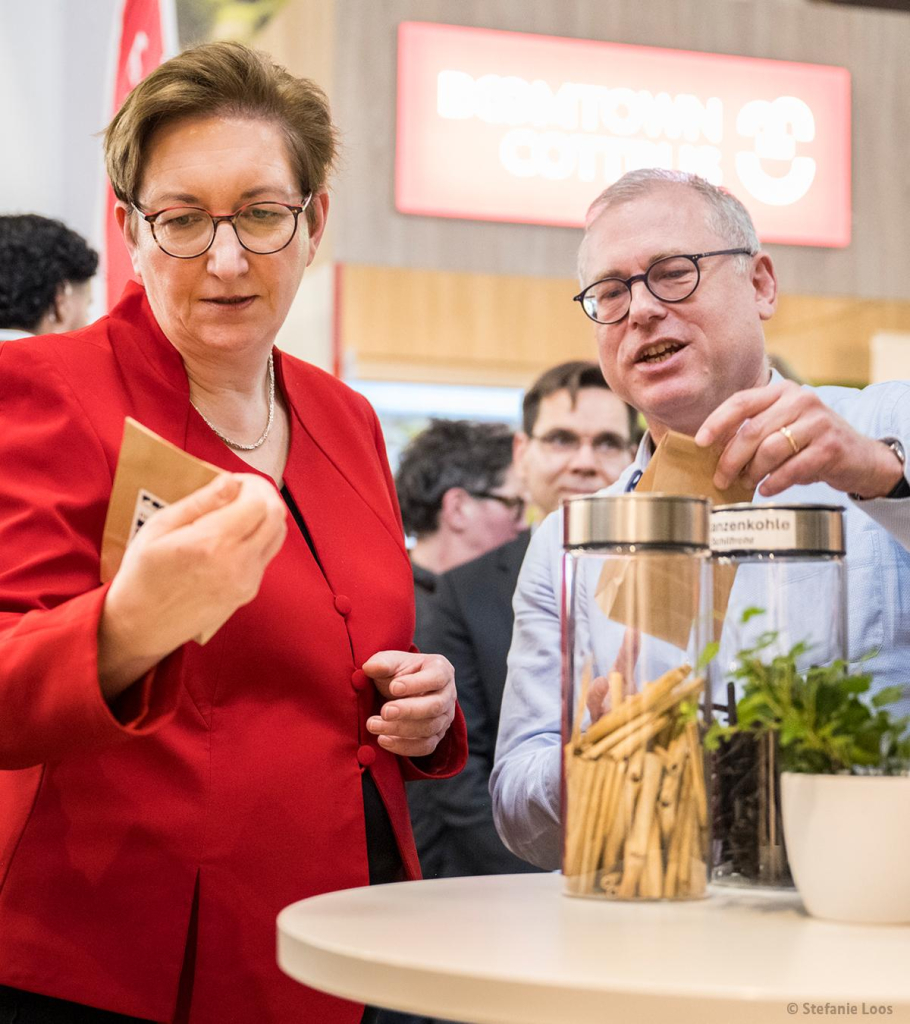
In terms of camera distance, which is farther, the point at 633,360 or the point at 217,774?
the point at 633,360

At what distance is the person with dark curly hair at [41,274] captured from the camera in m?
3.00

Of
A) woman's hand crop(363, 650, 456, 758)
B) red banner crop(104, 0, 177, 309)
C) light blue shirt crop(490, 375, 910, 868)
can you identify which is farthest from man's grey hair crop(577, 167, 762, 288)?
red banner crop(104, 0, 177, 309)

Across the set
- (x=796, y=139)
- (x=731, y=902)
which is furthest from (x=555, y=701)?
(x=796, y=139)

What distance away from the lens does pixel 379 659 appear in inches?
57.2

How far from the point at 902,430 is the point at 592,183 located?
276cm

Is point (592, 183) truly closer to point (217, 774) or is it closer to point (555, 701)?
point (555, 701)

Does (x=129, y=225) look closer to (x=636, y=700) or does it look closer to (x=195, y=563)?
(x=195, y=563)

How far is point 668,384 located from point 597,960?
112cm

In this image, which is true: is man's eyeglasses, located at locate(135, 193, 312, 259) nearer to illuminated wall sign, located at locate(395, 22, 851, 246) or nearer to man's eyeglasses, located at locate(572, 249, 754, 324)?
man's eyeglasses, located at locate(572, 249, 754, 324)

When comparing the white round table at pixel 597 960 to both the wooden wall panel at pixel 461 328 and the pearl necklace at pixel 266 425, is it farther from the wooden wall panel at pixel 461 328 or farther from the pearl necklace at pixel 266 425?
the wooden wall panel at pixel 461 328

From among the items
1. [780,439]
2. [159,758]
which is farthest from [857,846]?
[159,758]

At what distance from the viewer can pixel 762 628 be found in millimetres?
1220

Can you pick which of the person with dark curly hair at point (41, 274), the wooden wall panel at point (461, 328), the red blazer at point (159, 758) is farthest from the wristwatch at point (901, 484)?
the wooden wall panel at point (461, 328)

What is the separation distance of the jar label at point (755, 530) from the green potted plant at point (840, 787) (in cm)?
13
